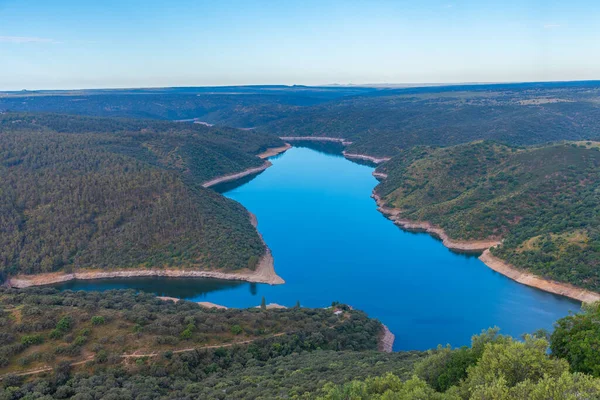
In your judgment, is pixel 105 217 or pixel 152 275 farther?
pixel 105 217

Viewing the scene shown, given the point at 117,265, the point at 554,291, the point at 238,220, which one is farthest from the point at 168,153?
the point at 554,291

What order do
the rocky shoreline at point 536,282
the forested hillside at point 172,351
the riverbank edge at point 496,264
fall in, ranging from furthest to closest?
the riverbank edge at point 496,264
the rocky shoreline at point 536,282
the forested hillside at point 172,351

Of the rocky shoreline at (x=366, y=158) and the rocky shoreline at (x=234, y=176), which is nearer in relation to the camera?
the rocky shoreline at (x=234, y=176)

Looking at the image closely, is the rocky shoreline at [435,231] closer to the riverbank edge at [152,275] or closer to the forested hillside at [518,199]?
the forested hillside at [518,199]

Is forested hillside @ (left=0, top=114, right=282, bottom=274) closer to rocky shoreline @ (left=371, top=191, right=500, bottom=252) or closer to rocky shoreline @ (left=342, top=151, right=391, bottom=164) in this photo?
rocky shoreline @ (left=371, top=191, right=500, bottom=252)

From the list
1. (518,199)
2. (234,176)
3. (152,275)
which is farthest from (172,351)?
(234,176)

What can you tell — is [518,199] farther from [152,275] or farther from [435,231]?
[152,275]

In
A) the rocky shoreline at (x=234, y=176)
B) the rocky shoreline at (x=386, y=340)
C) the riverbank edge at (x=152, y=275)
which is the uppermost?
the rocky shoreline at (x=234, y=176)

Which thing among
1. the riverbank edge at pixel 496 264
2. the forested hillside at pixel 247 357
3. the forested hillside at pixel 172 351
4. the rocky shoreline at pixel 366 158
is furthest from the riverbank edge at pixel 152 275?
the rocky shoreline at pixel 366 158
